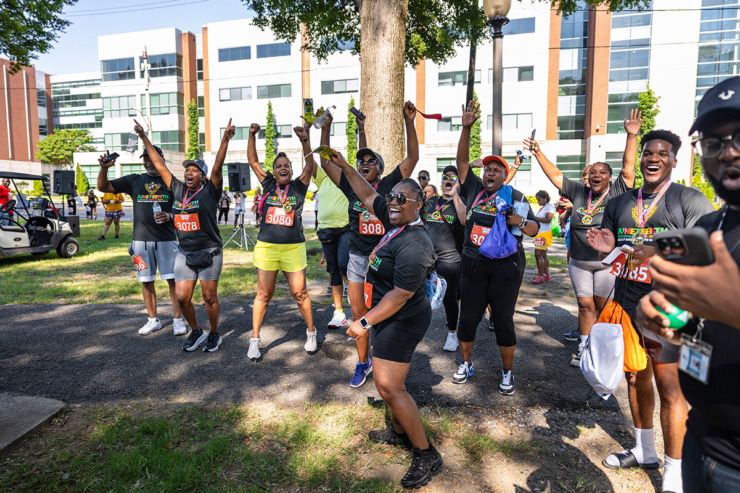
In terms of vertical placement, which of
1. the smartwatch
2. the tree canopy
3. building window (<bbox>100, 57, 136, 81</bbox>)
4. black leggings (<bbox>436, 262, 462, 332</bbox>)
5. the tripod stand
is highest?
building window (<bbox>100, 57, 136, 81</bbox>)

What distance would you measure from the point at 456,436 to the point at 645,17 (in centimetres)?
4205

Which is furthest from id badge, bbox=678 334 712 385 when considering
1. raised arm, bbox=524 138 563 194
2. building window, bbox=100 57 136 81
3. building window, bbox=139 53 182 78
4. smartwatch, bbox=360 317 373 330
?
building window, bbox=100 57 136 81

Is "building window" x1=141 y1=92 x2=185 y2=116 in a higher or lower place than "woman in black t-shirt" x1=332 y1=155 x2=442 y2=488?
higher

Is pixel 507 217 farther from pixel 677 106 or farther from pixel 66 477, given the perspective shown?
pixel 677 106

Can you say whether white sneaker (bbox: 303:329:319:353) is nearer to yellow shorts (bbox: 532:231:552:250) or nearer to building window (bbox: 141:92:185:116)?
yellow shorts (bbox: 532:231:552:250)

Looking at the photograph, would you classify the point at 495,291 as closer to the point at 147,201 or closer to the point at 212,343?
the point at 212,343

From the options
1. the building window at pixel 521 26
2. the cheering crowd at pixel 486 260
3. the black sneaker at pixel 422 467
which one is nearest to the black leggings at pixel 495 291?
the cheering crowd at pixel 486 260

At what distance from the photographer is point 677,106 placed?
3472 cm

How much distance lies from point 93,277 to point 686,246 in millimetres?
10926

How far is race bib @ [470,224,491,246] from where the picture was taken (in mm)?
4232

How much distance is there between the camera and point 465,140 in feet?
13.8

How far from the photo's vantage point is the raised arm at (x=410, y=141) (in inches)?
170

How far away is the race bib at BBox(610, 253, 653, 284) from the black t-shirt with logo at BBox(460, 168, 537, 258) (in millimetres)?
1076

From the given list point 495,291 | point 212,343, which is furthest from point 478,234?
point 212,343
